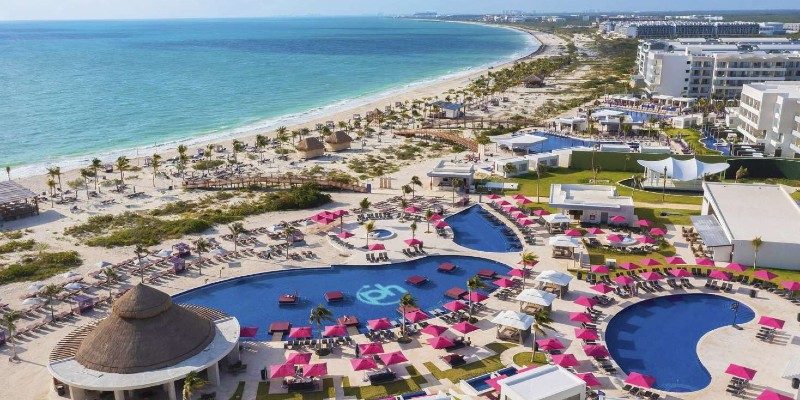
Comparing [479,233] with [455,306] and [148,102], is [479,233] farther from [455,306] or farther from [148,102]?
[148,102]

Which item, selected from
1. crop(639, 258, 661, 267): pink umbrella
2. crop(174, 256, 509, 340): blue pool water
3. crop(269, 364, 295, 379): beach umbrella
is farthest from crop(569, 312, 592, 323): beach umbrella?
crop(269, 364, 295, 379): beach umbrella

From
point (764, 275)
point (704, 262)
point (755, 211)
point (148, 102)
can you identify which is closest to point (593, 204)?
point (704, 262)

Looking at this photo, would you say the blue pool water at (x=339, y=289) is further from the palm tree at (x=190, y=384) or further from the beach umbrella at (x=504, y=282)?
the palm tree at (x=190, y=384)

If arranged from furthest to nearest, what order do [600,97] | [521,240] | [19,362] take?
[600,97], [521,240], [19,362]

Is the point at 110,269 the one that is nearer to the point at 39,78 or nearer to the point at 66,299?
the point at 66,299

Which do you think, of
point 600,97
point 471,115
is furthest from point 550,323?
point 600,97

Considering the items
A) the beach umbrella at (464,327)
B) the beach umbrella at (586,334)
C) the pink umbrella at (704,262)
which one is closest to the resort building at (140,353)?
the beach umbrella at (464,327)
